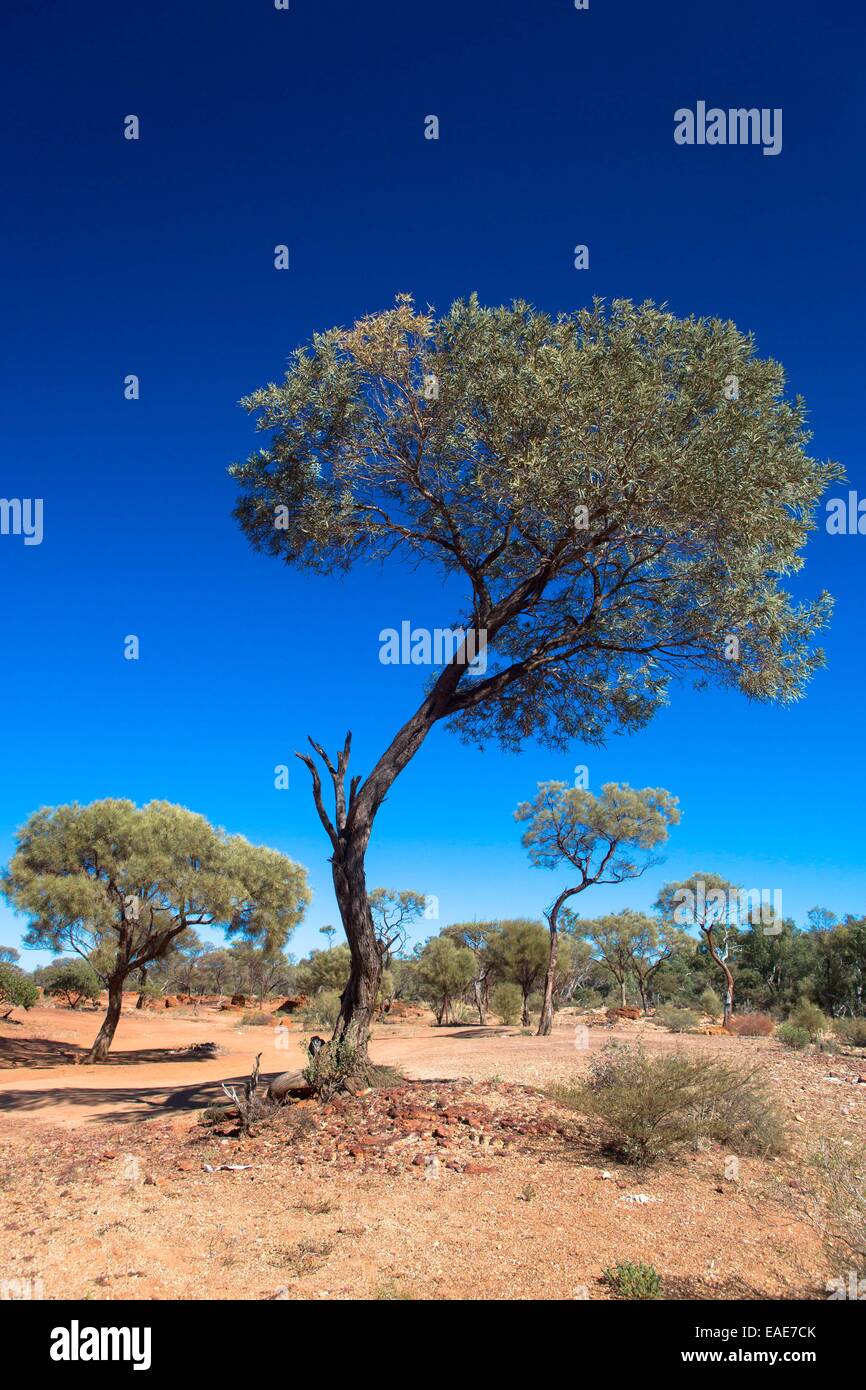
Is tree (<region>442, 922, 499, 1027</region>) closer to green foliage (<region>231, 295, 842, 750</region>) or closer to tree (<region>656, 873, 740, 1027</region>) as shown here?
tree (<region>656, 873, 740, 1027</region>)

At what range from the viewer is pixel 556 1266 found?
5.19 metres

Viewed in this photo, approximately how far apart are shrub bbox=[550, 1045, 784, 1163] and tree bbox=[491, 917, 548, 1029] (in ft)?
98.7

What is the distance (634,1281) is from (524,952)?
34811 millimetres

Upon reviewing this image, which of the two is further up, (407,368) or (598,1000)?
(407,368)

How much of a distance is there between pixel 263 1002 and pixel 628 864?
36462mm

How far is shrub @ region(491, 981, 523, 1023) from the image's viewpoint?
3628 cm

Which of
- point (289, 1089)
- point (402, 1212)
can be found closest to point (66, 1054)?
point (289, 1089)

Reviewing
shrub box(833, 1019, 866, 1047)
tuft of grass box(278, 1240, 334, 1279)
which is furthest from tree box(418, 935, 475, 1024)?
tuft of grass box(278, 1240, 334, 1279)

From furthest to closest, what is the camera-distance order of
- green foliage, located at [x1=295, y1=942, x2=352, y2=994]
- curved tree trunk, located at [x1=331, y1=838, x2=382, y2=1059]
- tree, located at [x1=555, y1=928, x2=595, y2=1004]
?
green foliage, located at [x1=295, y1=942, x2=352, y2=994] → tree, located at [x1=555, y1=928, x2=595, y2=1004] → curved tree trunk, located at [x1=331, y1=838, x2=382, y2=1059]

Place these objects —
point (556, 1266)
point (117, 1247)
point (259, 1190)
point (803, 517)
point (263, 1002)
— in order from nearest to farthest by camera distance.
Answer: point (556, 1266) < point (117, 1247) < point (259, 1190) < point (803, 517) < point (263, 1002)

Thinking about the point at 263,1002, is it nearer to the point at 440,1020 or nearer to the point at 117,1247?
the point at 440,1020

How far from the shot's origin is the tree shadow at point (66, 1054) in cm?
2244

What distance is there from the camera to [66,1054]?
2419cm
